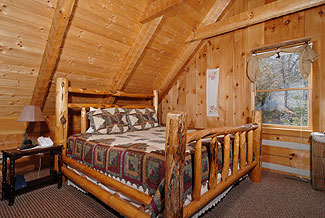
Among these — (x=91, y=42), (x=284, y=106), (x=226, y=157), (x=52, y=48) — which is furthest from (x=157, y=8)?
(x=284, y=106)

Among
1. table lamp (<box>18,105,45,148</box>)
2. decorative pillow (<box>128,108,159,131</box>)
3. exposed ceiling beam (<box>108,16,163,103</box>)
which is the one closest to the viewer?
table lamp (<box>18,105,45,148</box>)

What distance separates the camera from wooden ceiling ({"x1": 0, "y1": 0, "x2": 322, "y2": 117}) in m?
1.91

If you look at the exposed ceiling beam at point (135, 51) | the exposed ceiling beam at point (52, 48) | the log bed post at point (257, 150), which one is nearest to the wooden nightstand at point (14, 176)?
the exposed ceiling beam at point (52, 48)

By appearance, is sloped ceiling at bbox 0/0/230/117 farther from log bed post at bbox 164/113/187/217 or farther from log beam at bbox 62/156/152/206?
log bed post at bbox 164/113/187/217

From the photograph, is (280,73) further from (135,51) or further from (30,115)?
(30,115)

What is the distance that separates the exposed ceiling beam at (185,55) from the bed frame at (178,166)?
67.5 inches

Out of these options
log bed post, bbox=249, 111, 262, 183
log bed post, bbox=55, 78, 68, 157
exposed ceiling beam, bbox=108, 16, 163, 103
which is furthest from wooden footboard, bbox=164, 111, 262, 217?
log bed post, bbox=55, 78, 68, 157

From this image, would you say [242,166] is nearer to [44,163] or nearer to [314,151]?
[314,151]

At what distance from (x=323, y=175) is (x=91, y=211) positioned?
2.61 meters

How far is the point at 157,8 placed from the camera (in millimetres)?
2246

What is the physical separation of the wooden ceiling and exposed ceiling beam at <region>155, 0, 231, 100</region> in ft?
0.06

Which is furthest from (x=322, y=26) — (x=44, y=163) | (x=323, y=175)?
(x=44, y=163)

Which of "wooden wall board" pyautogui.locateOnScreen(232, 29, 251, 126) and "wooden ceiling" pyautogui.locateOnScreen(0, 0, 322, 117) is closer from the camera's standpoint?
"wooden ceiling" pyautogui.locateOnScreen(0, 0, 322, 117)

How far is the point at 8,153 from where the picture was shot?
73.5 inches
